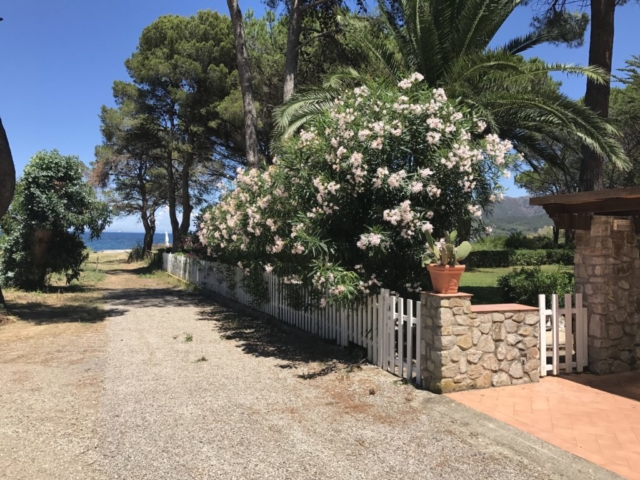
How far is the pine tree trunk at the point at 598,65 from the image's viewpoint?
1103 cm

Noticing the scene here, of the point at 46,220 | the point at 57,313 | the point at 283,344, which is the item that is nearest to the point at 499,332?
the point at 283,344

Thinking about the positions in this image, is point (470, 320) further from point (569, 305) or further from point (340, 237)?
point (340, 237)

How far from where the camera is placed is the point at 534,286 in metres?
9.27

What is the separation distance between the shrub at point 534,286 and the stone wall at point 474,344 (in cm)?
379

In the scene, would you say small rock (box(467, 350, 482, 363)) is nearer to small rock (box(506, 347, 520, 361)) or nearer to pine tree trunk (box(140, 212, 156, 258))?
small rock (box(506, 347, 520, 361))

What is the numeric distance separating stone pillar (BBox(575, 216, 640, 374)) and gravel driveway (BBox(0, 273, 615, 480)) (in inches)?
101

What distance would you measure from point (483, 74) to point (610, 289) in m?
5.27

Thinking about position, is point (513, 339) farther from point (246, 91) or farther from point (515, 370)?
point (246, 91)

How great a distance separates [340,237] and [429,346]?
2.19 m

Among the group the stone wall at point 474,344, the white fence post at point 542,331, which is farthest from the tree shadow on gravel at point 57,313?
the white fence post at point 542,331

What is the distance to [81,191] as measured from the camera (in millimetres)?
15961

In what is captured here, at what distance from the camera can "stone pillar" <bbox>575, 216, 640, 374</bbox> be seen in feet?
20.0

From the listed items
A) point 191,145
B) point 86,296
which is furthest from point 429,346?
point 191,145

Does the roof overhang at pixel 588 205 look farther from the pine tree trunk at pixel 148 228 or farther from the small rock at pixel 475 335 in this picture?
the pine tree trunk at pixel 148 228
